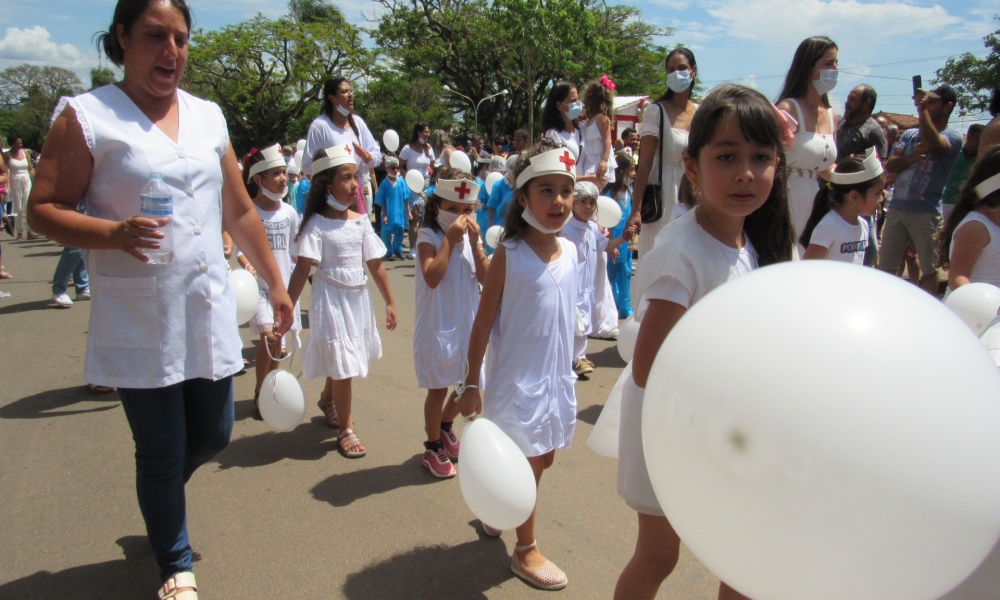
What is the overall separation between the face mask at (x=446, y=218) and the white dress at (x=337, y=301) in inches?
19.9

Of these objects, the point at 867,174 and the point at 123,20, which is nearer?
the point at 123,20

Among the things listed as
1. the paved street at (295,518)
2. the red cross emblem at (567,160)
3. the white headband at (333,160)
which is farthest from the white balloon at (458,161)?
the red cross emblem at (567,160)

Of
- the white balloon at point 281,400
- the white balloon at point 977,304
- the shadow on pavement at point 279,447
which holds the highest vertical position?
the white balloon at point 977,304

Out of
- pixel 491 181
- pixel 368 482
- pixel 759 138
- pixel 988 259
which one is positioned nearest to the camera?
pixel 759 138

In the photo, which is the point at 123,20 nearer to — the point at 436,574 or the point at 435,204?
the point at 435,204

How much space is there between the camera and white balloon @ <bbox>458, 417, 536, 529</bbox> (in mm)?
1932

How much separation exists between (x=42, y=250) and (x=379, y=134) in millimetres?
25328

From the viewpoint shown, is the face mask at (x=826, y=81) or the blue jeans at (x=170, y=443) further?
the face mask at (x=826, y=81)

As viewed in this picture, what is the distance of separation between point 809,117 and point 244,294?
3.78 meters

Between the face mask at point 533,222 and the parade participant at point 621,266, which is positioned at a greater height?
the face mask at point 533,222

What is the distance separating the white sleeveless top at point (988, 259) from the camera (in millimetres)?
3109

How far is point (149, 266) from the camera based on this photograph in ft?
6.99

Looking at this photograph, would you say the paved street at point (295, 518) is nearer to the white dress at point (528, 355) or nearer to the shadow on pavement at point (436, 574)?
the shadow on pavement at point (436, 574)

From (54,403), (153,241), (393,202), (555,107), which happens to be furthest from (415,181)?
(153,241)
